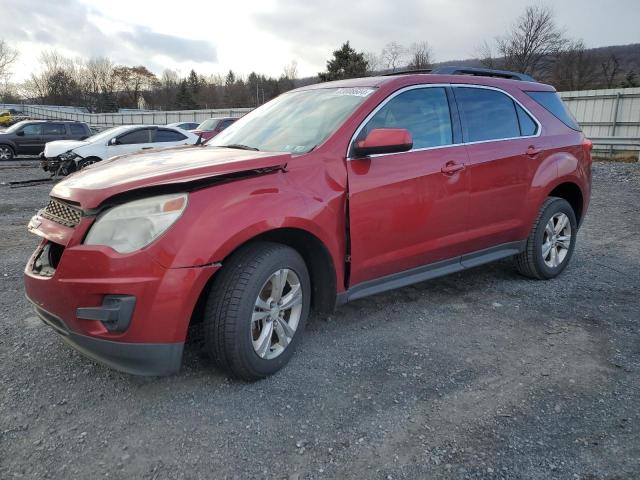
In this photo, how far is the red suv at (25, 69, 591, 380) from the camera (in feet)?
8.16

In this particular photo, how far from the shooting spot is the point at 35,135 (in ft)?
61.5

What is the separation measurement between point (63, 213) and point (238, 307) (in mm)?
1134

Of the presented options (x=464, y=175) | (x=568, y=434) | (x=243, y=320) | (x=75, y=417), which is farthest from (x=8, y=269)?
(x=568, y=434)

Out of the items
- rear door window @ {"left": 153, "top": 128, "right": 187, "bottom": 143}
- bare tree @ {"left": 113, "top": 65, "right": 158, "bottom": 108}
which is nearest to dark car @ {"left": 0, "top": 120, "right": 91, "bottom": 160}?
rear door window @ {"left": 153, "top": 128, "right": 187, "bottom": 143}

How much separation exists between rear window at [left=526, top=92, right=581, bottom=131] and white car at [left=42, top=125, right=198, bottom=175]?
942cm

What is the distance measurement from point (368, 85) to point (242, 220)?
5.24 feet

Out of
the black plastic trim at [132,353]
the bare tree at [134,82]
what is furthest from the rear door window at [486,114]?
the bare tree at [134,82]

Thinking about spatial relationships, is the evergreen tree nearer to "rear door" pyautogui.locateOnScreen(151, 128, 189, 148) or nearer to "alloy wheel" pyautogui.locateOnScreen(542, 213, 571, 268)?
"rear door" pyautogui.locateOnScreen(151, 128, 189, 148)

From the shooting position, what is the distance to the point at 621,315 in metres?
3.93

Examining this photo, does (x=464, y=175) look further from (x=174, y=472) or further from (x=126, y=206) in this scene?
(x=174, y=472)

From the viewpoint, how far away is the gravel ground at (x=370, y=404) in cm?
226

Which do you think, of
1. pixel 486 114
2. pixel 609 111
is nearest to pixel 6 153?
pixel 486 114

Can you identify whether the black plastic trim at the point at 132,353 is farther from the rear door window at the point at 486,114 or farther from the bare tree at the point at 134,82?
the bare tree at the point at 134,82

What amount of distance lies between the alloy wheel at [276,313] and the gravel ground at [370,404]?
203mm
